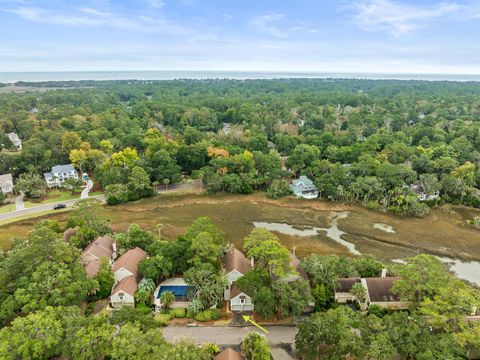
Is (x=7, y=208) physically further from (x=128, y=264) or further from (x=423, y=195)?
(x=423, y=195)

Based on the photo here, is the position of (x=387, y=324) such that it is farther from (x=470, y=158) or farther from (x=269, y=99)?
(x=269, y=99)

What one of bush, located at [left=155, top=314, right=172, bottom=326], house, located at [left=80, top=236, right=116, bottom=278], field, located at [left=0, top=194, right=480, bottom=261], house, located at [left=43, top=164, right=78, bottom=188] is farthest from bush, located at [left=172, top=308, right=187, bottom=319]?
house, located at [left=43, top=164, right=78, bottom=188]

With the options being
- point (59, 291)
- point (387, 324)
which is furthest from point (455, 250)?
point (59, 291)

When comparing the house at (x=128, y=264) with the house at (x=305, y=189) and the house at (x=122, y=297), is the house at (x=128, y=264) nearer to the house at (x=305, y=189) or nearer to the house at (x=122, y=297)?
the house at (x=122, y=297)

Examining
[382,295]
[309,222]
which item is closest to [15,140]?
[309,222]

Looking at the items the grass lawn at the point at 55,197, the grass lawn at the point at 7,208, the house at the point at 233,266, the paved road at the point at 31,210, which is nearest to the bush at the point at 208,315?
the house at the point at 233,266
